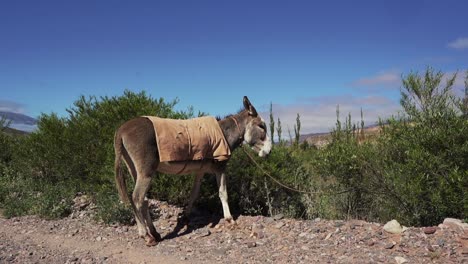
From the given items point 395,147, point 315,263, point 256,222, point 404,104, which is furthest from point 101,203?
point 404,104

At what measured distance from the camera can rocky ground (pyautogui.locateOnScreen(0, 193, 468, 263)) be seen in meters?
5.84

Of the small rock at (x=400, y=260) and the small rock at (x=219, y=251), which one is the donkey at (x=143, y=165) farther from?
the small rock at (x=400, y=260)

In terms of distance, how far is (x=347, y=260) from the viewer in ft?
18.7

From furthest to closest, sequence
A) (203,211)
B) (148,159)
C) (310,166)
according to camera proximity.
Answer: (310,166), (203,211), (148,159)

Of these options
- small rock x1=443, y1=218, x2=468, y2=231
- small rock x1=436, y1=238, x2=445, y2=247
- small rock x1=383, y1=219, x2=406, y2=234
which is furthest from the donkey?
small rock x1=443, y1=218, x2=468, y2=231

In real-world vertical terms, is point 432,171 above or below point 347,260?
above

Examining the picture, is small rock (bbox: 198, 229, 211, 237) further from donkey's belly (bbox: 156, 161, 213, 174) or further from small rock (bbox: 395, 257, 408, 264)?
small rock (bbox: 395, 257, 408, 264)

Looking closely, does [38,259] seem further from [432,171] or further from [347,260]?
[432,171]

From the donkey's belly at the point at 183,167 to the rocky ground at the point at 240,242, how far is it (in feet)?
3.78

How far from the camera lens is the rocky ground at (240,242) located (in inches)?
230

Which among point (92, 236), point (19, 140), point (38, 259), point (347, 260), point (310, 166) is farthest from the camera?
point (19, 140)

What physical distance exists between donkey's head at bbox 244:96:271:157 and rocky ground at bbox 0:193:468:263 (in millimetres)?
1375

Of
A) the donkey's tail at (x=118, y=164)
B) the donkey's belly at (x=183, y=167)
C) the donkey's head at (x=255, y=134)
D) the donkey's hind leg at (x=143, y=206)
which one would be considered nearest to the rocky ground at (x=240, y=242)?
the donkey's hind leg at (x=143, y=206)

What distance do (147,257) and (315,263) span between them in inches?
103
